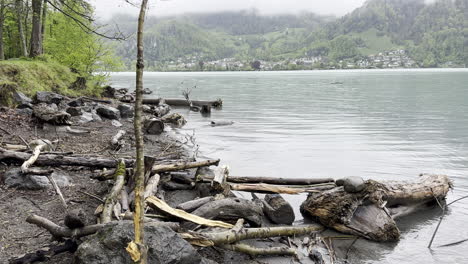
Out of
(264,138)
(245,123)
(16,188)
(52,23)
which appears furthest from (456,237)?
(52,23)

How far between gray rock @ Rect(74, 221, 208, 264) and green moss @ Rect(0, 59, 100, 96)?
1638cm

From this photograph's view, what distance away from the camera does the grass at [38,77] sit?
69.4 ft

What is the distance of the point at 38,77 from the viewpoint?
24.3 metres

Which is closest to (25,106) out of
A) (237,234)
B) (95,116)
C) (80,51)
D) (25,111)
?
(25,111)

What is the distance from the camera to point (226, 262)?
282 inches

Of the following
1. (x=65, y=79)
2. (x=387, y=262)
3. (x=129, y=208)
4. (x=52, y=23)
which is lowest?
(x=387, y=262)

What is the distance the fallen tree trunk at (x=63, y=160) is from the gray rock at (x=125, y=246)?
485 centimetres

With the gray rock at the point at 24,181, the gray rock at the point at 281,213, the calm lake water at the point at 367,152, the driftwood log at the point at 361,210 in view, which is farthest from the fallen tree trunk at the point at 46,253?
the driftwood log at the point at 361,210

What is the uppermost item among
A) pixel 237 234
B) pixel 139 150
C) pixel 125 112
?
pixel 139 150

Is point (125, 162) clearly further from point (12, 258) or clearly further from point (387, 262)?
point (387, 262)

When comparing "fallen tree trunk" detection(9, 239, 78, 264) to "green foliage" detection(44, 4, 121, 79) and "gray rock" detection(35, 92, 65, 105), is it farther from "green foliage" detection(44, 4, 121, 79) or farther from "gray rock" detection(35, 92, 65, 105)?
"green foliage" detection(44, 4, 121, 79)

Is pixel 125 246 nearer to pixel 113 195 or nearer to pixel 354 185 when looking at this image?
pixel 113 195

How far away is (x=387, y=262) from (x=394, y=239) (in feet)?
3.64

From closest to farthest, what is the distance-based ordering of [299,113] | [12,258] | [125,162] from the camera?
[12,258] < [125,162] < [299,113]
